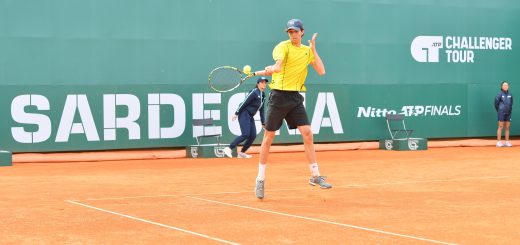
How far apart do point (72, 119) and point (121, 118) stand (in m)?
1.13

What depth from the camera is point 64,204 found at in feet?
32.6

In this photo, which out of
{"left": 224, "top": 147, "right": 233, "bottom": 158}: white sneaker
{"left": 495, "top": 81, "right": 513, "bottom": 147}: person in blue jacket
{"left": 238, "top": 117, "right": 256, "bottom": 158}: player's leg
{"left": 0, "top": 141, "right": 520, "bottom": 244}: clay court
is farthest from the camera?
{"left": 495, "top": 81, "right": 513, "bottom": 147}: person in blue jacket

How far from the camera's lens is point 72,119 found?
62.4 ft

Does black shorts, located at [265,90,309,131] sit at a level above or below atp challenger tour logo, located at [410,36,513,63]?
below

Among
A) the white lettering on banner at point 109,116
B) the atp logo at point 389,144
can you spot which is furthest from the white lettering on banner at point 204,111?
the atp logo at point 389,144

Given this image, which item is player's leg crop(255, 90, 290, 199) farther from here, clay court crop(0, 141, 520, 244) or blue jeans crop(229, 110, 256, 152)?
blue jeans crop(229, 110, 256, 152)

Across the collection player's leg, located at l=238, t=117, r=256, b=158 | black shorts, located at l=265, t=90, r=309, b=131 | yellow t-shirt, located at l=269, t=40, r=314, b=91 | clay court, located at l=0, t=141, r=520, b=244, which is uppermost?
yellow t-shirt, located at l=269, t=40, r=314, b=91

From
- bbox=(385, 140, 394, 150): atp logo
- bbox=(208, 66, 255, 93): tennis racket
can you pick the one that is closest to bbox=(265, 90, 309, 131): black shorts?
bbox=(208, 66, 255, 93): tennis racket

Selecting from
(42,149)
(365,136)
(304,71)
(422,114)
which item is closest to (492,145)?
(422,114)

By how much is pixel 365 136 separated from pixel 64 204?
1367cm

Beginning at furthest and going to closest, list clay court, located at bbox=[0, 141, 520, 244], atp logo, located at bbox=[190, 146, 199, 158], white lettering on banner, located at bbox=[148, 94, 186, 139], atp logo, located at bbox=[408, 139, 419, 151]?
1. atp logo, located at bbox=[408, 139, 419, 151]
2. white lettering on banner, located at bbox=[148, 94, 186, 139]
3. atp logo, located at bbox=[190, 146, 199, 158]
4. clay court, located at bbox=[0, 141, 520, 244]

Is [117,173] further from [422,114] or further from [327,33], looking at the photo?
[422,114]

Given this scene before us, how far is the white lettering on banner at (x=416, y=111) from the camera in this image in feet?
74.2

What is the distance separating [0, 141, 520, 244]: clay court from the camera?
7.54m
